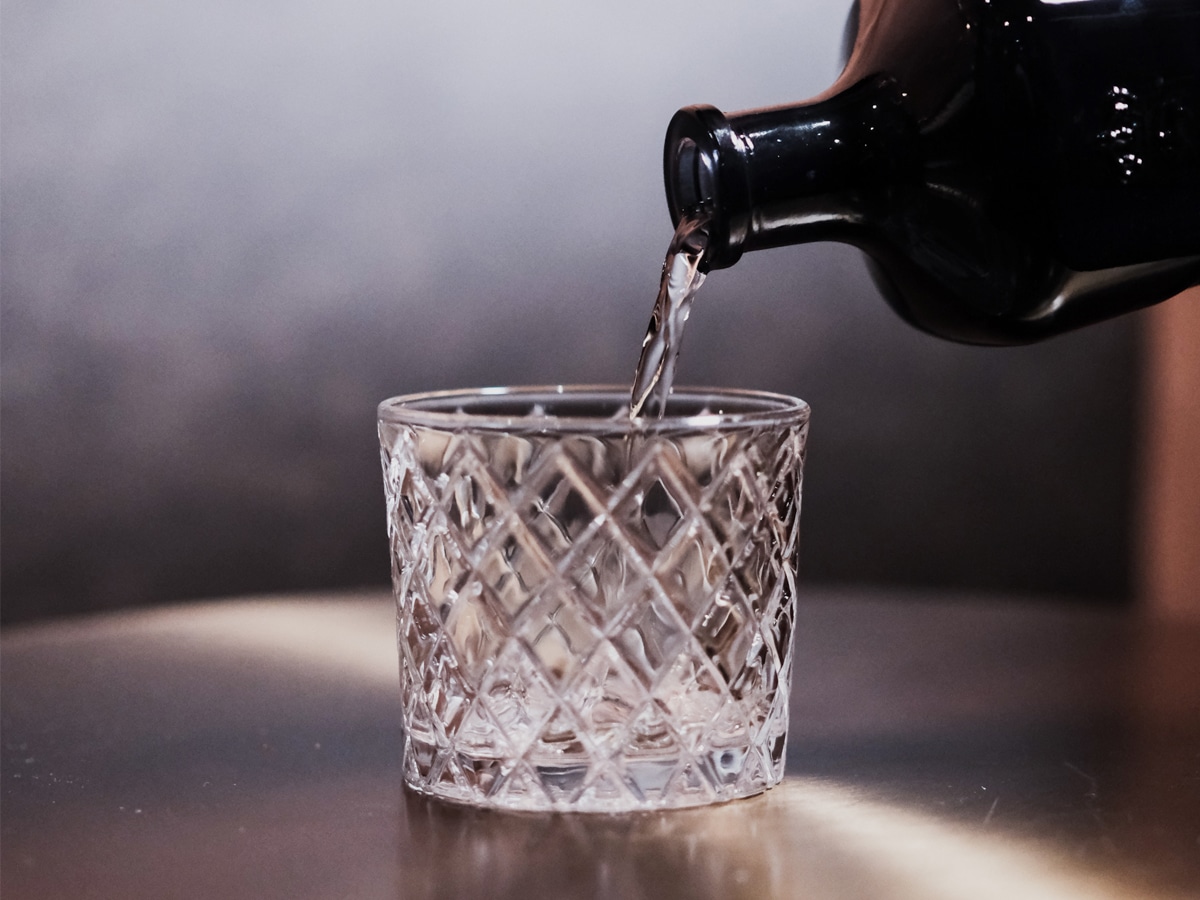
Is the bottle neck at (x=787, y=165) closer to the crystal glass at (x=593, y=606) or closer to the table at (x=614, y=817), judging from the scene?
the crystal glass at (x=593, y=606)

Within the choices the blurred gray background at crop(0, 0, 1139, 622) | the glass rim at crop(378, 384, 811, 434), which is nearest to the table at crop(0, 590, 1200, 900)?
the glass rim at crop(378, 384, 811, 434)

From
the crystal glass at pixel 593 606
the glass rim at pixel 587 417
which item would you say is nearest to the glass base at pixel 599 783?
the crystal glass at pixel 593 606

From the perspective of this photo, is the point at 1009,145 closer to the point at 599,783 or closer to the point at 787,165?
the point at 787,165

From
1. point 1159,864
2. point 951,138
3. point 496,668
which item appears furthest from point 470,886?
point 951,138

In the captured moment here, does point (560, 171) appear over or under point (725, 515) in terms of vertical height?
over

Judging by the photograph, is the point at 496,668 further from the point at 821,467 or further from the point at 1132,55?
the point at 821,467

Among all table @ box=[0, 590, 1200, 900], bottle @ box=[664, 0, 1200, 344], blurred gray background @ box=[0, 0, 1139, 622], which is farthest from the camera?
blurred gray background @ box=[0, 0, 1139, 622]

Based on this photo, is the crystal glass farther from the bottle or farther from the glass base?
the bottle
